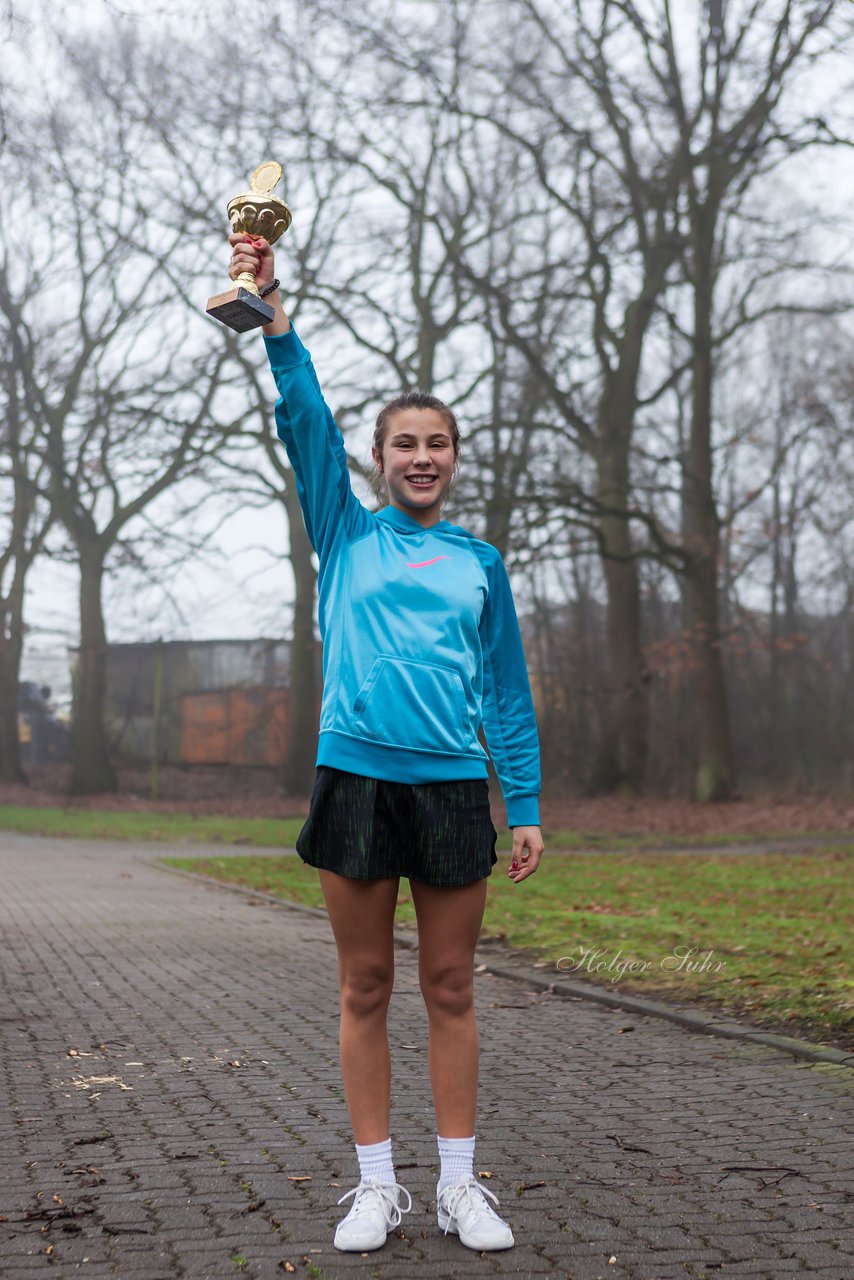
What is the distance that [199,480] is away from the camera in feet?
103

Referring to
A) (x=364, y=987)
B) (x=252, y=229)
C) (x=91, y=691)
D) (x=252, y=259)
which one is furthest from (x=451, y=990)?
(x=91, y=691)

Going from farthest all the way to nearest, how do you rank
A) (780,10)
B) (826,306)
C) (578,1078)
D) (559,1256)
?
(826,306)
(780,10)
(578,1078)
(559,1256)

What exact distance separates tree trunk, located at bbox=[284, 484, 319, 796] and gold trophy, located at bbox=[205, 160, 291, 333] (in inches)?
1089

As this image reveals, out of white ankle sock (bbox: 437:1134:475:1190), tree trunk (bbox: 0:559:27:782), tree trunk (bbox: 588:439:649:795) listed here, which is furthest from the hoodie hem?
tree trunk (bbox: 0:559:27:782)

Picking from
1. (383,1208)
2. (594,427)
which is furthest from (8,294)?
(383,1208)

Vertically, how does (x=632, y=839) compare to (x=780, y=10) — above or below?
below

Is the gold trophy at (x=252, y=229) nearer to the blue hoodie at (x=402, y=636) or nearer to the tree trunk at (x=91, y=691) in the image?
the blue hoodie at (x=402, y=636)

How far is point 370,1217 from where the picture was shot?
3605 millimetres

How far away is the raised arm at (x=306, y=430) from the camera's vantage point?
150 inches

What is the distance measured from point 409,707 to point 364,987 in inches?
28.1

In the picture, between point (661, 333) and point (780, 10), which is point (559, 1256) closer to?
point (780, 10)

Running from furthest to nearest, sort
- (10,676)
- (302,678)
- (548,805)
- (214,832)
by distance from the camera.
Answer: (10,676), (302,678), (548,805), (214,832)

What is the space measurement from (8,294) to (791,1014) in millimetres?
28950

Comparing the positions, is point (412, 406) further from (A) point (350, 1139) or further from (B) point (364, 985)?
(A) point (350, 1139)
